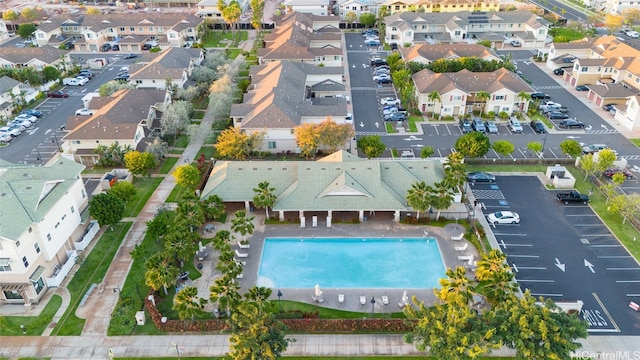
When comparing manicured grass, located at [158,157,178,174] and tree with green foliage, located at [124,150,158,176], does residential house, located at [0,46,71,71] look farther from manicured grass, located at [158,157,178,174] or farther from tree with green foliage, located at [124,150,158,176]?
tree with green foliage, located at [124,150,158,176]

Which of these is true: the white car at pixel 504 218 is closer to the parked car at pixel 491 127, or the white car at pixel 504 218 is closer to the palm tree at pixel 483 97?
the parked car at pixel 491 127

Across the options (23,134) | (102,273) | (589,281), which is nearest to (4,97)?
(23,134)

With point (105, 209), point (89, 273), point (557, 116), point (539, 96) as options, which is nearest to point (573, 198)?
point (557, 116)

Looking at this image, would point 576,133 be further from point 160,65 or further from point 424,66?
point 160,65

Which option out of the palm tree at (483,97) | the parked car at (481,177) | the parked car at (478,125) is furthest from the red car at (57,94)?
the palm tree at (483,97)

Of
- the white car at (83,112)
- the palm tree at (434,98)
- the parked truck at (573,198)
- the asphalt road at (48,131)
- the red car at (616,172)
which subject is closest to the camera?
the parked truck at (573,198)

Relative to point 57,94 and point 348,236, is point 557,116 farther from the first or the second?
point 57,94
